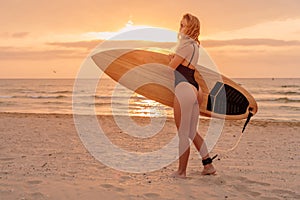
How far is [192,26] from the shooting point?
3.96 metres

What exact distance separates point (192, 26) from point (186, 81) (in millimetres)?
596

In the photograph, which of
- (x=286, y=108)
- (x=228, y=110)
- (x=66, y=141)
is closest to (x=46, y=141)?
(x=66, y=141)

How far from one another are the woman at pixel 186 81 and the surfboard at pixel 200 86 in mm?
594

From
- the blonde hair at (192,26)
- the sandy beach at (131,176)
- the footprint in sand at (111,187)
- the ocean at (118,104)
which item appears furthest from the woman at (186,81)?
the ocean at (118,104)

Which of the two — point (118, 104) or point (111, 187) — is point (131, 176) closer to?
point (111, 187)

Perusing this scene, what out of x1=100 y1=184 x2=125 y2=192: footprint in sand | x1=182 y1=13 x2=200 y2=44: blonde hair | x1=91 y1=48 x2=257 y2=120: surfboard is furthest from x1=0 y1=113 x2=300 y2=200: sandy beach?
x1=182 y1=13 x2=200 y2=44: blonde hair

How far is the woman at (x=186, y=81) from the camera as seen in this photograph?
3988 millimetres

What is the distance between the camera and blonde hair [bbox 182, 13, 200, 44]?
3.95m

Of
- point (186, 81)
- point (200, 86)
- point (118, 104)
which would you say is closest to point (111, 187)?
point (186, 81)

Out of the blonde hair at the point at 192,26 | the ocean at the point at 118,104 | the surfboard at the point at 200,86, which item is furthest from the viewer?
the ocean at the point at 118,104

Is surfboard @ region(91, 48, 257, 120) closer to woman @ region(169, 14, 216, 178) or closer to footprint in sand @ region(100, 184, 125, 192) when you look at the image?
woman @ region(169, 14, 216, 178)

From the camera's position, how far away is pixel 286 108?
19266 millimetres

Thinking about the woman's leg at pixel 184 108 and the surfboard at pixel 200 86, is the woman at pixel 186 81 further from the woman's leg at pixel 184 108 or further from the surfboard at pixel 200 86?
the surfboard at pixel 200 86

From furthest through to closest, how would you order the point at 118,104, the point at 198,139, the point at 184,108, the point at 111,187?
the point at 118,104 → the point at 198,139 → the point at 184,108 → the point at 111,187
